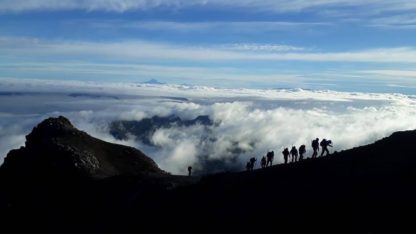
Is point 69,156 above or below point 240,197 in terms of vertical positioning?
above

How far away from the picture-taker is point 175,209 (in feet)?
177

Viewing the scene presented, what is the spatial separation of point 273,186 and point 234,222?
6020mm

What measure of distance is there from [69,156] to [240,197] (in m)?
35.9

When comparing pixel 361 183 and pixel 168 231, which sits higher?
pixel 361 183

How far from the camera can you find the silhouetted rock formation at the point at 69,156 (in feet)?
250

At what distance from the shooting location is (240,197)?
49.8 m

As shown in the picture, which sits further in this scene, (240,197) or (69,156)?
(69,156)

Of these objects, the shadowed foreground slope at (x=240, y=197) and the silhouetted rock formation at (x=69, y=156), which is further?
the silhouetted rock formation at (x=69, y=156)

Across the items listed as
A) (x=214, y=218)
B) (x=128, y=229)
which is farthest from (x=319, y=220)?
(x=128, y=229)

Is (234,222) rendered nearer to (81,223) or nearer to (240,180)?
(240,180)

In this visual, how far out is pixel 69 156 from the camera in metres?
76.6

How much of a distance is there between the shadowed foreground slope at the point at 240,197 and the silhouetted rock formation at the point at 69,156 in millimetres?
348

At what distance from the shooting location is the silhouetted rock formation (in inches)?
2997

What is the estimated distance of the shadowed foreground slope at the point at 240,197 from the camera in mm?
37844
